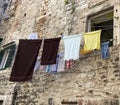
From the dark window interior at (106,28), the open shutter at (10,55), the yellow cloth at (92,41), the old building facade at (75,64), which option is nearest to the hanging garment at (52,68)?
the old building facade at (75,64)

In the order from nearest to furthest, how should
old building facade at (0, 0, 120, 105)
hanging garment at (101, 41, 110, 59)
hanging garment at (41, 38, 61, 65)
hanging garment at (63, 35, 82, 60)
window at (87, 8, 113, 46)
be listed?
old building facade at (0, 0, 120, 105) < hanging garment at (101, 41, 110, 59) < hanging garment at (63, 35, 82, 60) < hanging garment at (41, 38, 61, 65) < window at (87, 8, 113, 46)

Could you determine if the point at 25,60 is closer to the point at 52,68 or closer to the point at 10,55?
the point at 52,68

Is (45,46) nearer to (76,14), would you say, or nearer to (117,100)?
(76,14)

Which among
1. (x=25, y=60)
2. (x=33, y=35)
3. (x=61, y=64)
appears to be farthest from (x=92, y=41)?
(x=33, y=35)

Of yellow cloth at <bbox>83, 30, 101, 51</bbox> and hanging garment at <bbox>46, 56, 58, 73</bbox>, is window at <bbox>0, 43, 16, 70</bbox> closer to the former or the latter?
hanging garment at <bbox>46, 56, 58, 73</bbox>

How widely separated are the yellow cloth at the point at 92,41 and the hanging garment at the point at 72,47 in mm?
214

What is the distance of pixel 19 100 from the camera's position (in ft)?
23.0

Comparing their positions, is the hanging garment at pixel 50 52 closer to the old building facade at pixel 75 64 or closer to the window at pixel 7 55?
the old building facade at pixel 75 64

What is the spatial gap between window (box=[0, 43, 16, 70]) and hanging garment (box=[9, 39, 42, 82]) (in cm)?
165

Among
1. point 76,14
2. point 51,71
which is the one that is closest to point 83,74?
point 51,71

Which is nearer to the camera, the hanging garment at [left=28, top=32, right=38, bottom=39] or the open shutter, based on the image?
the hanging garment at [left=28, top=32, right=38, bottom=39]

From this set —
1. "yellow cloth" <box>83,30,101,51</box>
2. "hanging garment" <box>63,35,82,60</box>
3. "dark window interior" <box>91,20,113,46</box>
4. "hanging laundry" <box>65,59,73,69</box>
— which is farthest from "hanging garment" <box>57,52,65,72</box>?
"dark window interior" <box>91,20,113,46</box>

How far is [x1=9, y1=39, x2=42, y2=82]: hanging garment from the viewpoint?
6.49 m

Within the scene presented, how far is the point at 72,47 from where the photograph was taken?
5871mm
